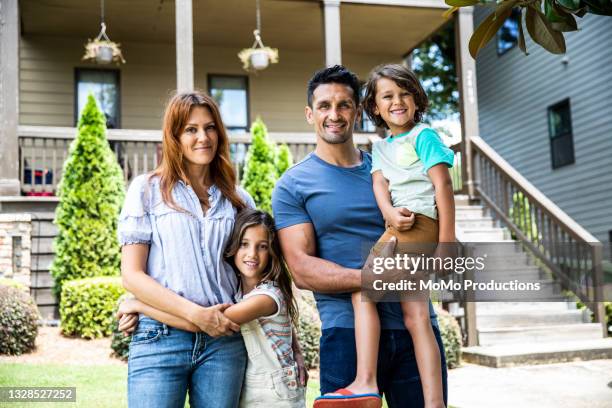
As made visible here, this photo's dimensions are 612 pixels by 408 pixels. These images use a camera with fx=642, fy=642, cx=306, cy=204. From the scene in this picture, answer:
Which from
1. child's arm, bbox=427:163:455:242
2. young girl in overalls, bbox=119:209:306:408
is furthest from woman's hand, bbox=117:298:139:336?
child's arm, bbox=427:163:455:242

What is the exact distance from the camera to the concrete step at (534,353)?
23.7ft

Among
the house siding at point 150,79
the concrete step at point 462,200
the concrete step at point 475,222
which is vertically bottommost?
the concrete step at point 475,222

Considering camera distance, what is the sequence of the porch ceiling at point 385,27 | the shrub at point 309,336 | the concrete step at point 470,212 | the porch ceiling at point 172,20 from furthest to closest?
the porch ceiling at point 385,27, the porch ceiling at point 172,20, the concrete step at point 470,212, the shrub at point 309,336

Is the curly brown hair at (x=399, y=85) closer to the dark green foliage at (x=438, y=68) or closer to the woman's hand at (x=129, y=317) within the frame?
the woman's hand at (x=129, y=317)

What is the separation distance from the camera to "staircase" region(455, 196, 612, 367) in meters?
7.41

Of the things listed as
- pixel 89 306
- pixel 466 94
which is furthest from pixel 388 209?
pixel 466 94

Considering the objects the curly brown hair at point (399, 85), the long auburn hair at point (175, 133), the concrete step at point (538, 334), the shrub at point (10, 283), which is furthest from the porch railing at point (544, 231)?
the long auburn hair at point (175, 133)

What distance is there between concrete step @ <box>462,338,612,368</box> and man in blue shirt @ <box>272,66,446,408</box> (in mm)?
5046

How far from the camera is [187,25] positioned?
9617 mm

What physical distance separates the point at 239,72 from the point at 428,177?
36.6 ft

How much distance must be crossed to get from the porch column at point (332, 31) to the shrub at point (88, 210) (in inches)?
143

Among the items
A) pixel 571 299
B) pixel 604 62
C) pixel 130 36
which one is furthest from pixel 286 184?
pixel 604 62

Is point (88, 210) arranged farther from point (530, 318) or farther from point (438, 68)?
point (438, 68)

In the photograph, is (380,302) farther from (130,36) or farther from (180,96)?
(130,36)
